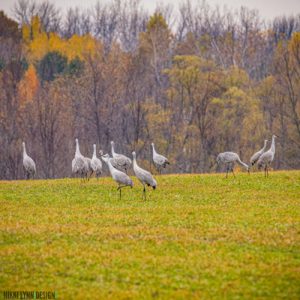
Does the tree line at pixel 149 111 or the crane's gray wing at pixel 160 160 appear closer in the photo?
the crane's gray wing at pixel 160 160

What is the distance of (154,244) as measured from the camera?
18.5 metres

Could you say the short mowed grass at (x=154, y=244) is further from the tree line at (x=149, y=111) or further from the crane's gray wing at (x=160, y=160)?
the tree line at (x=149, y=111)

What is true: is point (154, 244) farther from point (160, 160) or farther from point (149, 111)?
point (149, 111)

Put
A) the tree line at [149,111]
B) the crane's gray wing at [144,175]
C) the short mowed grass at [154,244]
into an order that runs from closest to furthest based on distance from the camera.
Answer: the short mowed grass at [154,244]
the crane's gray wing at [144,175]
the tree line at [149,111]

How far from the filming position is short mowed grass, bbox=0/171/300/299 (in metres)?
14.9

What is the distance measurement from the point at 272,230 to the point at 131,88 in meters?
55.4

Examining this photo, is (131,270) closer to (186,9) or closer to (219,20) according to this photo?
(219,20)

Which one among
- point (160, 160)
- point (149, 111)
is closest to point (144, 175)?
point (160, 160)

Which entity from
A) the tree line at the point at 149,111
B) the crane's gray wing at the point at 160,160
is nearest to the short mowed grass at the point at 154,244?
the crane's gray wing at the point at 160,160

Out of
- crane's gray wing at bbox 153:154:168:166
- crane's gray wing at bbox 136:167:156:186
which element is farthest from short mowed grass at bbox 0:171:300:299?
crane's gray wing at bbox 153:154:168:166

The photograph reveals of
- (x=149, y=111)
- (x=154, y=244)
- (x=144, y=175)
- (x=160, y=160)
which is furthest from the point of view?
(x=149, y=111)

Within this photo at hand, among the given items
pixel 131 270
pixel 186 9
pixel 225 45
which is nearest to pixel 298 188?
pixel 131 270

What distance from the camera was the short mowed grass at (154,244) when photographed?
14.9m

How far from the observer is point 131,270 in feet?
52.5
